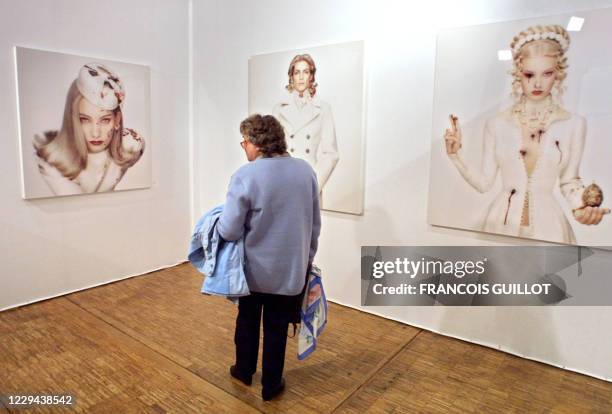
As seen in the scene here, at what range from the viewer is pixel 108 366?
2.63 meters

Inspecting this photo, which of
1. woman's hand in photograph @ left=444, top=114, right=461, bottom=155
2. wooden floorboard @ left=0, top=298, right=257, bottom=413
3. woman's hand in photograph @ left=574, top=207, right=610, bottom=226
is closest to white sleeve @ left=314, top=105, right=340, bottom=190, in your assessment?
woman's hand in photograph @ left=444, top=114, right=461, bottom=155

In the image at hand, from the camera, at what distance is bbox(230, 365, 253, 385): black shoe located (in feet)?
8.17

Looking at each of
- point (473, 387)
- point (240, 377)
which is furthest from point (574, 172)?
point (240, 377)

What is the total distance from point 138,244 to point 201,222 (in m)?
2.21

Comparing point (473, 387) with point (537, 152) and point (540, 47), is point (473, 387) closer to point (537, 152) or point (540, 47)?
point (537, 152)

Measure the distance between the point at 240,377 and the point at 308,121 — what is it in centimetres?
209

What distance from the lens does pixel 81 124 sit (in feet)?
12.0

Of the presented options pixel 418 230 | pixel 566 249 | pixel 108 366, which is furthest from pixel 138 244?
pixel 566 249

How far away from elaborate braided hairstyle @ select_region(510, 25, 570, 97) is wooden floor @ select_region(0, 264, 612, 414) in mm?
1727

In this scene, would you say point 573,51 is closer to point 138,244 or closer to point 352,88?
point 352,88

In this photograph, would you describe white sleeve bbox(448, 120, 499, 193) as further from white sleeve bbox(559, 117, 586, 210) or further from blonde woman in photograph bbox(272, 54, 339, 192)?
blonde woman in photograph bbox(272, 54, 339, 192)

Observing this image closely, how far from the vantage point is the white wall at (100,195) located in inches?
131

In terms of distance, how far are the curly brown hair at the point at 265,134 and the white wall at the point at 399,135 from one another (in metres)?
1.32

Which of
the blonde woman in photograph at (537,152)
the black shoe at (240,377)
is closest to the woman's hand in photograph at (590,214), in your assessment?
the blonde woman in photograph at (537,152)
